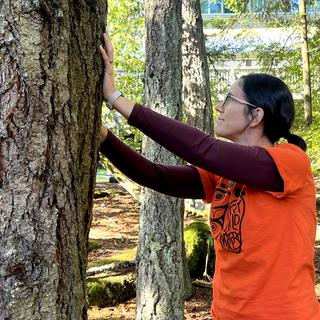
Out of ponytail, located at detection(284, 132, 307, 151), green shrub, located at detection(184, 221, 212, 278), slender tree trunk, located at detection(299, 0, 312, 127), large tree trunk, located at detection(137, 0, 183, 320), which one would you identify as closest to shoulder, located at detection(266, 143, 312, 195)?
ponytail, located at detection(284, 132, 307, 151)

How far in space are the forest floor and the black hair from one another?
4.38m

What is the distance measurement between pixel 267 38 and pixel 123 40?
236 inches

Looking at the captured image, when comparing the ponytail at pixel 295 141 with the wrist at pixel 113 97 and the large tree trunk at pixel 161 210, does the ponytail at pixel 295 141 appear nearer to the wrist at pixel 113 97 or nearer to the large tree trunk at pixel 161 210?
the wrist at pixel 113 97

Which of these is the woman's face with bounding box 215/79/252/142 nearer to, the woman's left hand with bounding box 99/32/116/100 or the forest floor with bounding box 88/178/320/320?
the woman's left hand with bounding box 99/32/116/100

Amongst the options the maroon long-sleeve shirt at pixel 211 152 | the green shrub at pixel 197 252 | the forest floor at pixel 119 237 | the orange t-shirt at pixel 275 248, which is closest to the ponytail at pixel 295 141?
the orange t-shirt at pixel 275 248

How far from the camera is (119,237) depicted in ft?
32.9

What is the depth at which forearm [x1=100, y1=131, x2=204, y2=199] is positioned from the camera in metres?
2.30

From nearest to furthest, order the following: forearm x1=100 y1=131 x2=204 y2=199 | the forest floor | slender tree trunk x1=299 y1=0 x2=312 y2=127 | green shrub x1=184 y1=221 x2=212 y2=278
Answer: forearm x1=100 y1=131 x2=204 y2=199, the forest floor, green shrub x1=184 y1=221 x2=212 y2=278, slender tree trunk x1=299 y1=0 x2=312 y2=127

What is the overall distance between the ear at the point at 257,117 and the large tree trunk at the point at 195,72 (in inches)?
301

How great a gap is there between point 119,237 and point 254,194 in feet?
26.7

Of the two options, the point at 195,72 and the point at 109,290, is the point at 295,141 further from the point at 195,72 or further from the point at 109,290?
the point at 195,72

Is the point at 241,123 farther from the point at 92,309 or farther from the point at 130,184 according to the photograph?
the point at 130,184

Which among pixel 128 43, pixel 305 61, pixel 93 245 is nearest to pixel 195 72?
pixel 93 245

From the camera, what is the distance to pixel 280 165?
77.7 inches
